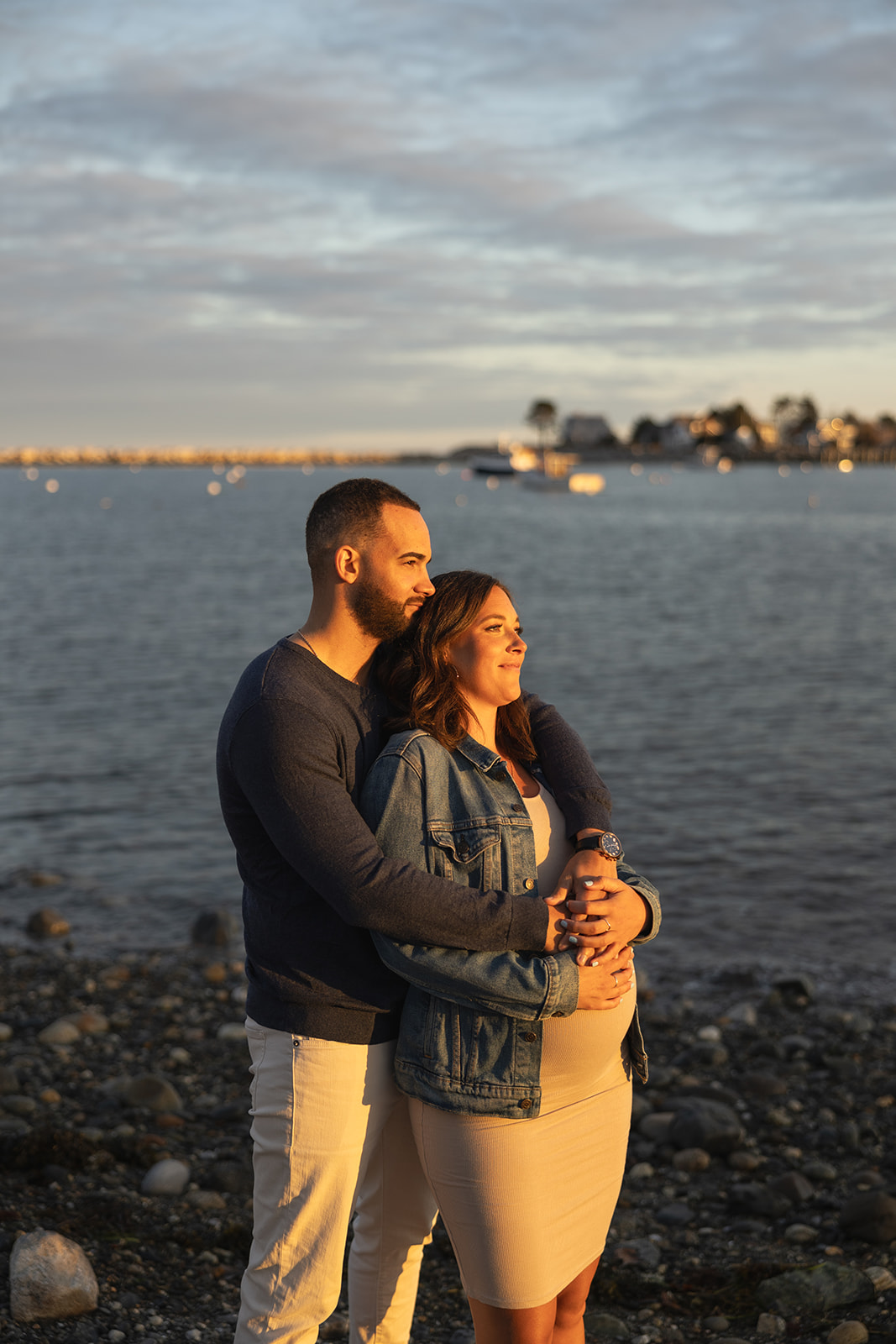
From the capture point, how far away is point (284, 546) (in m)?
69.1

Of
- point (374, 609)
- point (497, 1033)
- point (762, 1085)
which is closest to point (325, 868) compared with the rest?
point (497, 1033)

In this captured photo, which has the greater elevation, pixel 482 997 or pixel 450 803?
pixel 450 803

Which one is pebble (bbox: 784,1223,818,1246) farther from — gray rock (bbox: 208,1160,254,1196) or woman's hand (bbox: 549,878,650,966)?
woman's hand (bbox: 549,878,650,966)

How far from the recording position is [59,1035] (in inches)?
340

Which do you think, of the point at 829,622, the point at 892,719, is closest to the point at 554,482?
the point at 829,622

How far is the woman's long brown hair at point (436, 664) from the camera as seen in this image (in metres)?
3.60

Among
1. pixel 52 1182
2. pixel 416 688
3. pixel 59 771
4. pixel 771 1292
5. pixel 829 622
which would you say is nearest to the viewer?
pixel 416 688

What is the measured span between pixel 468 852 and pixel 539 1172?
98 cm

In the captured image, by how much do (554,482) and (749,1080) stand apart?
144804 millimetres

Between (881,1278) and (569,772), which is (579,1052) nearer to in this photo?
(569,772)

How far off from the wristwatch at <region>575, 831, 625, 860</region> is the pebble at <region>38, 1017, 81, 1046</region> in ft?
20.8

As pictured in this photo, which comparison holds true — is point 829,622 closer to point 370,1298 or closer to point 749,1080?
point 749,1080

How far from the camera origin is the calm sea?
497 inches

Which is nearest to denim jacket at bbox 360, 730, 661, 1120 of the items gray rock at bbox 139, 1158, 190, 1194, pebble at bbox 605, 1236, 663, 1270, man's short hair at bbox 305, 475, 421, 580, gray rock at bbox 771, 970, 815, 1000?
man's short hair at bbox 305, 475, 421, 580
